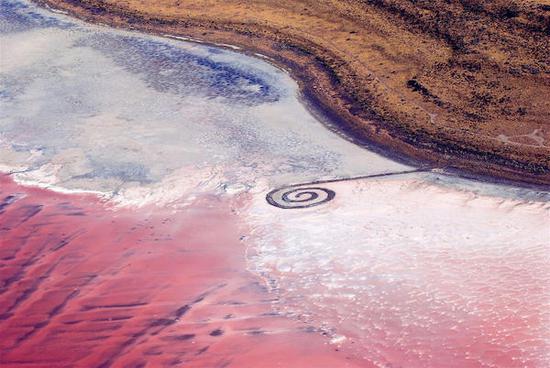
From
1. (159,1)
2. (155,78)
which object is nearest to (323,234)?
(155,78)

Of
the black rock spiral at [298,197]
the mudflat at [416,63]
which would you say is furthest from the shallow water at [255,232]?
the mudflat at [416,63]

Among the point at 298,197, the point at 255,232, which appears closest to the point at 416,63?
the point at 298,197

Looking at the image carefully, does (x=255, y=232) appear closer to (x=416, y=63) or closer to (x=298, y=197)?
(x=298, y=197)

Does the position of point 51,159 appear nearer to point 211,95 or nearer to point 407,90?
point 211,95

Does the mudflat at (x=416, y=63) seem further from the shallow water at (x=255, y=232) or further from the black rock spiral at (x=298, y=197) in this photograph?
the black rock spiral at (x=298, y=197)

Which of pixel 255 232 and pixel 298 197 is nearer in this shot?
pixel 255 232

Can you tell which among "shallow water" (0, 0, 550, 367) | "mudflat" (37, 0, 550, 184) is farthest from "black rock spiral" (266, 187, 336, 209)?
"mudflat" (37, 0, 550, 184)

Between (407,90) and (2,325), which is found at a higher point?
(407,90)
